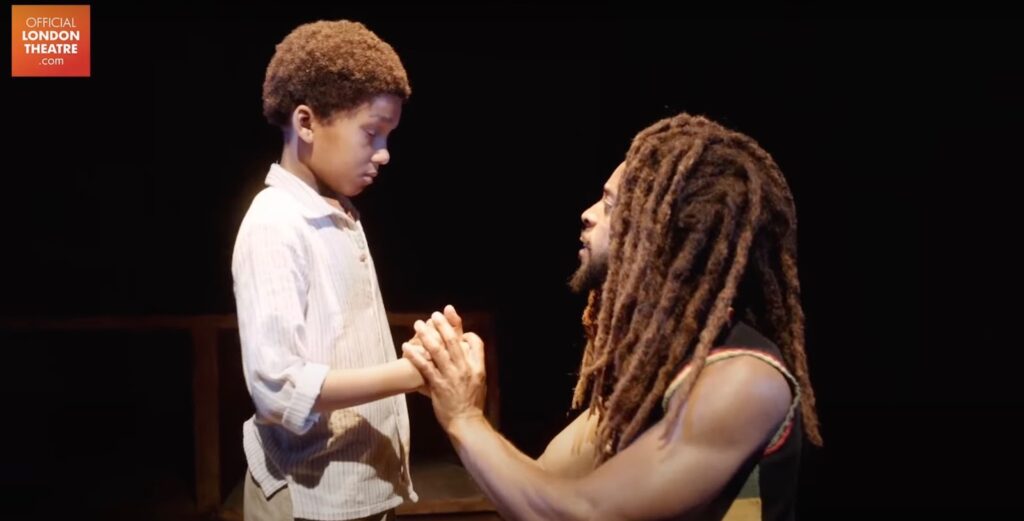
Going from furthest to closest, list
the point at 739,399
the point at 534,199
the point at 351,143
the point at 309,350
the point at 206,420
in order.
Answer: the point at 534,199 → the point at 206,420 → the point at 351,143 → the point at 309,350 → the point at 739,399

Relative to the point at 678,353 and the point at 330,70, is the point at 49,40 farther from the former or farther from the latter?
the point at 678,353

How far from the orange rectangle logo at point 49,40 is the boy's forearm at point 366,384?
2.19 meters

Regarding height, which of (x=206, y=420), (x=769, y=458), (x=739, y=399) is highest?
(x=739, y=399)

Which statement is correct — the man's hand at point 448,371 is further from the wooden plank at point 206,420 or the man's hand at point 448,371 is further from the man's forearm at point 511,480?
the wooden plank at point 206,420

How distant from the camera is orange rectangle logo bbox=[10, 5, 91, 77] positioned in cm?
291

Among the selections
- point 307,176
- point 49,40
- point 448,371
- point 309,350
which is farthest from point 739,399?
point 49,40

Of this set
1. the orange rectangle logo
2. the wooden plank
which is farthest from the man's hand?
the orange rectangle logo

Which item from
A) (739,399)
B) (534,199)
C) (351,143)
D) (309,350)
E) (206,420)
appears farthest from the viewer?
(534,199)

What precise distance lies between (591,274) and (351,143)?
50cm

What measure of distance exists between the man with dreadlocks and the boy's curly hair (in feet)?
1.38

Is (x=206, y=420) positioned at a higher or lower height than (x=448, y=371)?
lower

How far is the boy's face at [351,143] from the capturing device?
1555 mm

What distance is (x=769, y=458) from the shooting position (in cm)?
139

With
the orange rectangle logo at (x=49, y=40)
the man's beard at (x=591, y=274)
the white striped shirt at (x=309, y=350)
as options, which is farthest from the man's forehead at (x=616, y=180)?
the orange rectangle logo at (x=49, y=40)
